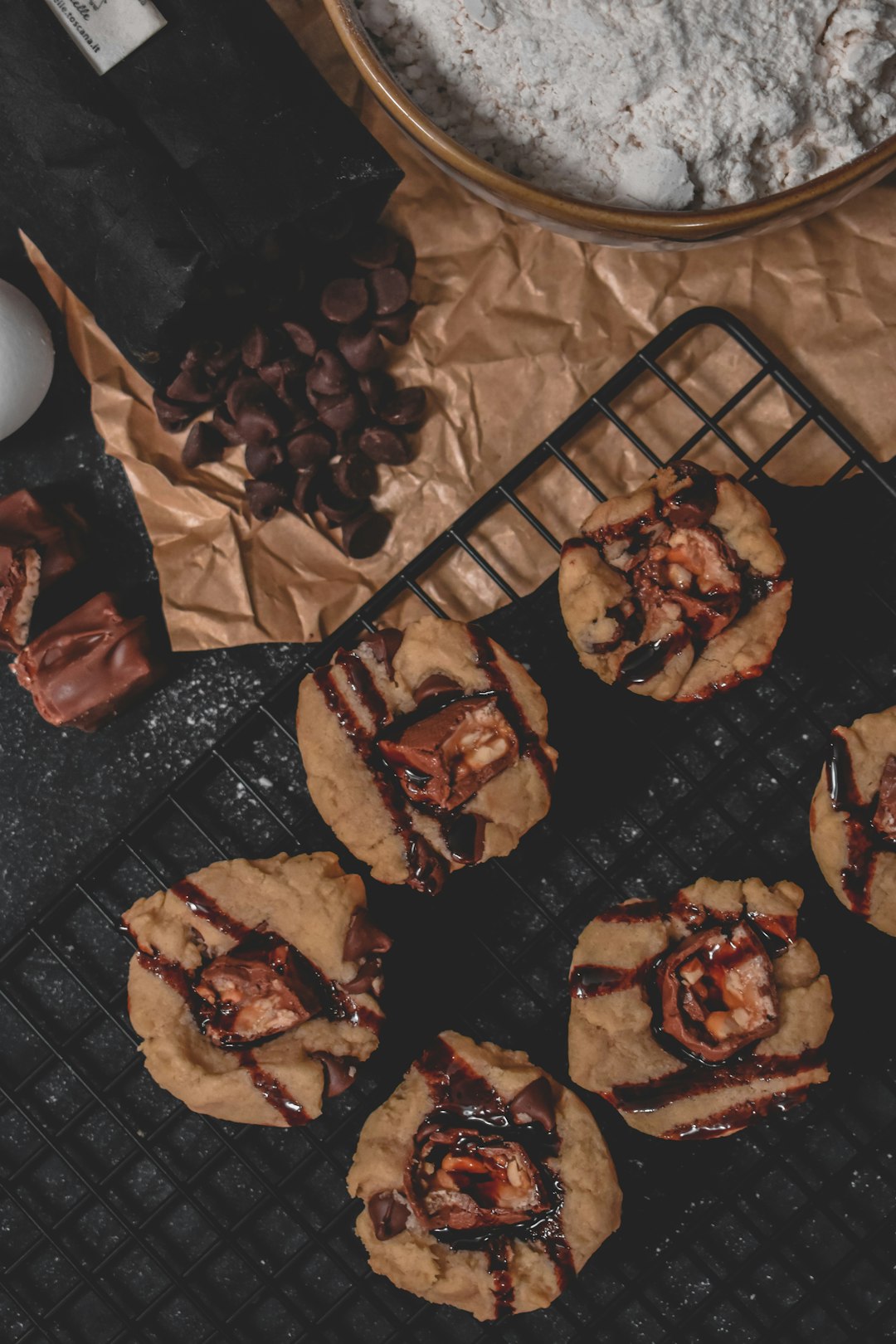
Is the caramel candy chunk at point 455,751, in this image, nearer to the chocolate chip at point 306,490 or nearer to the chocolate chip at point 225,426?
the chocolate chip at point 306,490

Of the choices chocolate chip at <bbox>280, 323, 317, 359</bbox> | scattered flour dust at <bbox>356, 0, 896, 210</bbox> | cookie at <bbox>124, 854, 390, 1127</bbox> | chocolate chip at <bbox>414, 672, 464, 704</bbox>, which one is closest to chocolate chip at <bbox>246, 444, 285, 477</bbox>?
chocolate chip at <bbox>280, 323, 317, 359</bbox>

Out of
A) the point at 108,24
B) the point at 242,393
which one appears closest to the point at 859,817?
the point at 242,393

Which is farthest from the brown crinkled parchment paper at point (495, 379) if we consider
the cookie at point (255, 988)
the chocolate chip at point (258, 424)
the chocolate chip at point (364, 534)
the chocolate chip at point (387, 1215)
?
the chocolate chip at point (387, 1215)

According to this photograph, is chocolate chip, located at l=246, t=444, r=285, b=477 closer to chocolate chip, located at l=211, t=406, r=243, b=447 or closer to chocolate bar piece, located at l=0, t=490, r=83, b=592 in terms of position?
chocolate chip, located at l=211, t=406, r=243, b=447

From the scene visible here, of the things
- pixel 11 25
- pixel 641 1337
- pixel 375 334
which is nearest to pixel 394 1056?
pixel 641 1337

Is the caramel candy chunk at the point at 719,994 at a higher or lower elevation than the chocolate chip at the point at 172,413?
lower
